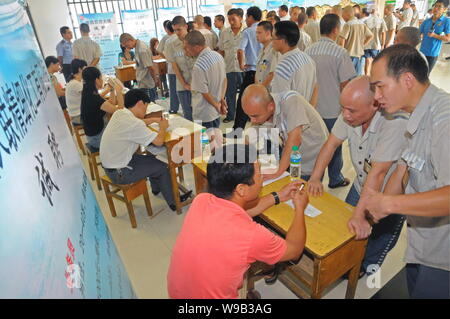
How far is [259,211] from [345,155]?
8.36 feet

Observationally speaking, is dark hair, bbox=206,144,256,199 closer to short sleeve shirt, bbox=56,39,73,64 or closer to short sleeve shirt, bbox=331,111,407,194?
short sleeve shirt, bbox=331,111,407,194

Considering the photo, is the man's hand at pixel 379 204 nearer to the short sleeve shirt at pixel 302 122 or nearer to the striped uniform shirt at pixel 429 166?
the striped uniform shirt at pixel 429 166

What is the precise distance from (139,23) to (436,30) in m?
6.31

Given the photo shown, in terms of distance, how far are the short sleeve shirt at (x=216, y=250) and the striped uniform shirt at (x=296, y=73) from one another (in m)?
1.72

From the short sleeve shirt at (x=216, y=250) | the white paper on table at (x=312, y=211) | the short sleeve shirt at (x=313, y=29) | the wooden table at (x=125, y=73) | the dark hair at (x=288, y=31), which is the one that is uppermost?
the dark hair at (x=288, y=31)

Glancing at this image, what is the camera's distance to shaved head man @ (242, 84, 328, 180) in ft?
6.17

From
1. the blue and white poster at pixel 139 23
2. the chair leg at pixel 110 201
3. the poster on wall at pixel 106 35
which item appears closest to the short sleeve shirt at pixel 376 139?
the chair leg at pixel 110 201

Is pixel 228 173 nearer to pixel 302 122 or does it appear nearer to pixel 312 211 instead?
pixel 312 211

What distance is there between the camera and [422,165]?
1140 millimetres

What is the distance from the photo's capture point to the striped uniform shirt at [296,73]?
2.56 m

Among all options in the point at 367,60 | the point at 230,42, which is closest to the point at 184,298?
the point at 230,42

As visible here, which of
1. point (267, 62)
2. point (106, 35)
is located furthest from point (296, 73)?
point (106, 35)
